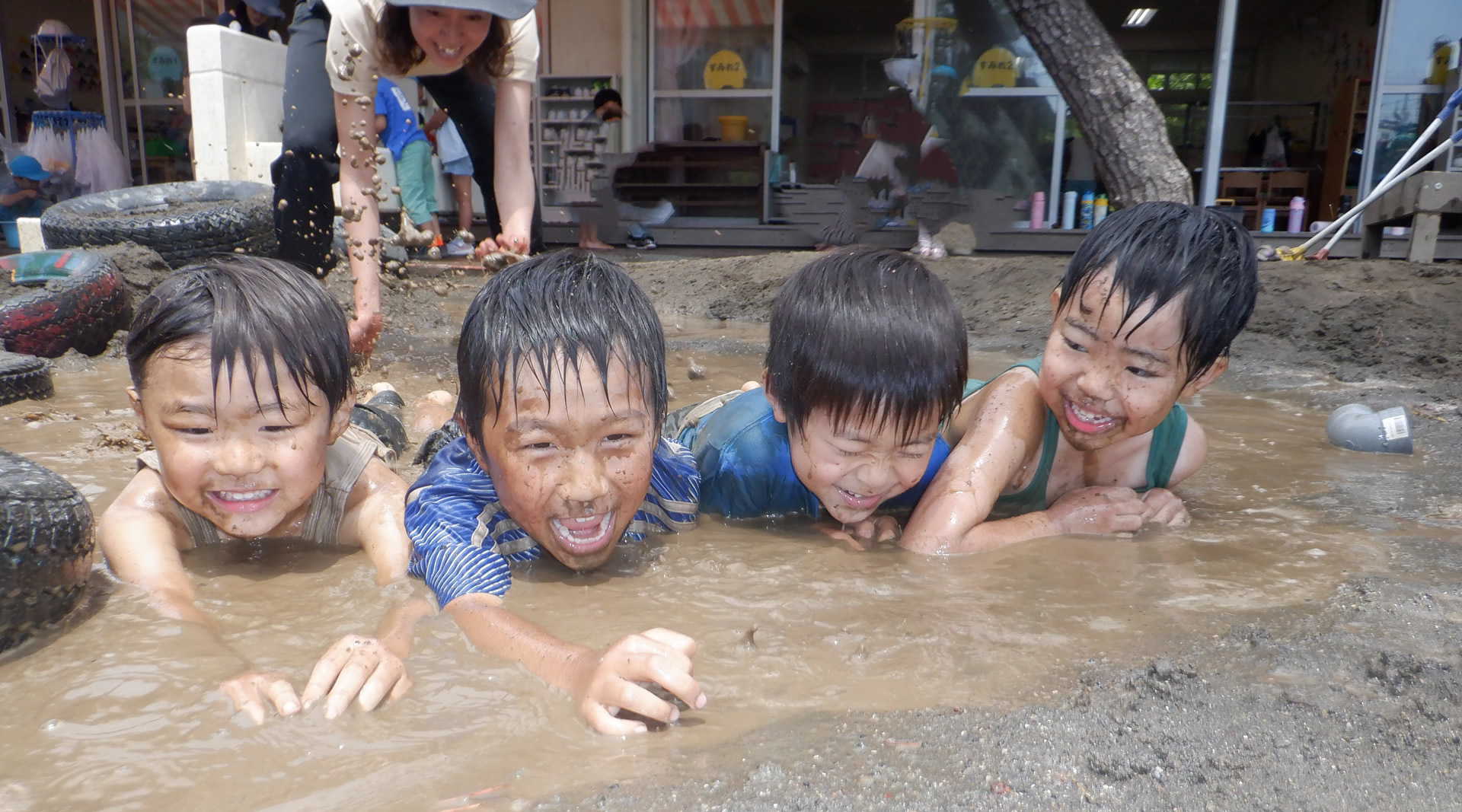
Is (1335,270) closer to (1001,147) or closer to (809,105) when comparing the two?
(1001,147)

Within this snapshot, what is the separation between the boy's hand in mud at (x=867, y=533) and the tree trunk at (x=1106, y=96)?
14.4ft

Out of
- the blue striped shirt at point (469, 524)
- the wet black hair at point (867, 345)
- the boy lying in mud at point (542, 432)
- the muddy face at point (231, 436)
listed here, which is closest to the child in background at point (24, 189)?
the muddy face at point (231, 436)

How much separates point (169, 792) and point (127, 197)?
658 centimetres

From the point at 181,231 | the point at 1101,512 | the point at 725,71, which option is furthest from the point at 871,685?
the point at 725,71

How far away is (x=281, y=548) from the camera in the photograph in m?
2.36

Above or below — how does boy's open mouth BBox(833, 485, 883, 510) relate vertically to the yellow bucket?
below

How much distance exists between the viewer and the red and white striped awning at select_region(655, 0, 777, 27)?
11523 mm

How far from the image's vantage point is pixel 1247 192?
1142cm

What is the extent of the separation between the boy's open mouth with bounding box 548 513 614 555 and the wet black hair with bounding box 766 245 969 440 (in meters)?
0.56

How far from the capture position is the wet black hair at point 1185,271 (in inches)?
92.1

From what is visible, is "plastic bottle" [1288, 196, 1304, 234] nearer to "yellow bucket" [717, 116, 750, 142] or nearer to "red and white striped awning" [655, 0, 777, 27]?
"yellow bucket" [717, 116, 750, 142]

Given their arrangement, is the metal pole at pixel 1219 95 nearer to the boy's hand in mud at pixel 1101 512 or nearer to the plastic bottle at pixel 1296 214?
the plastic bottle at pixel 1296 214

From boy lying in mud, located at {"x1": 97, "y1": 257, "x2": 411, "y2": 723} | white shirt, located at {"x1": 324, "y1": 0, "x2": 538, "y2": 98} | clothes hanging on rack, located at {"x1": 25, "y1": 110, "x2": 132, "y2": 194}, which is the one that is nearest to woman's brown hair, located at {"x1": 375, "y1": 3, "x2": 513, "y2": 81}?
white shirt, located at {"x1": 324, "y1": 0, "x2": 538, "y2": 98}

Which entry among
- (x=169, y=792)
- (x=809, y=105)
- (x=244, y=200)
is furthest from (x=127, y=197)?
(x=809, y=105)
